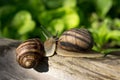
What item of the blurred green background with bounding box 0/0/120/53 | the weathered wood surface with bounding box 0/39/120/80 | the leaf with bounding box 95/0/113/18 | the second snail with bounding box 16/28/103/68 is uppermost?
the second snail with bounding box 16/28/103/68

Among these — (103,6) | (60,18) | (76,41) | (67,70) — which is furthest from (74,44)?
(103,6)

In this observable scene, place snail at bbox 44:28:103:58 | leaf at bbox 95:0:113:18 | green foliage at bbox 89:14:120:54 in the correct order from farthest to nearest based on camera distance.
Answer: leaf at bbox 95:0:113:18
green foliage at bbox 89:14:120:54
snail at bbox 44:28:103:58

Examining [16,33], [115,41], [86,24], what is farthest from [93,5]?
A: [16,33]

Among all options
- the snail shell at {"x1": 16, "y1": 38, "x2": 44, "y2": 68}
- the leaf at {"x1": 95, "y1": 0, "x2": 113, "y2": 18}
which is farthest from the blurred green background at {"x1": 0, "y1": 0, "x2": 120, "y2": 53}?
the snail shell at {"x1": 16, "y1": 38, "x2": 44, "y2": 68}

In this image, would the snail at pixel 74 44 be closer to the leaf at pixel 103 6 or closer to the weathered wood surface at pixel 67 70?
the weathered wood surface at pixel 67 70

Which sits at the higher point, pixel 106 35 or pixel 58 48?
pixel 58 48

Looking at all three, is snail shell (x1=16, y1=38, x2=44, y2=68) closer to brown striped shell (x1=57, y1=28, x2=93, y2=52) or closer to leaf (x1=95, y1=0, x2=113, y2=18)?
brown striped shell (x1=57, y1=28, x2=93, y2=52)

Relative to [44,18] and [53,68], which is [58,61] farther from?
[44,18]

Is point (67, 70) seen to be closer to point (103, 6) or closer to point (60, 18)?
point (60, 18)
